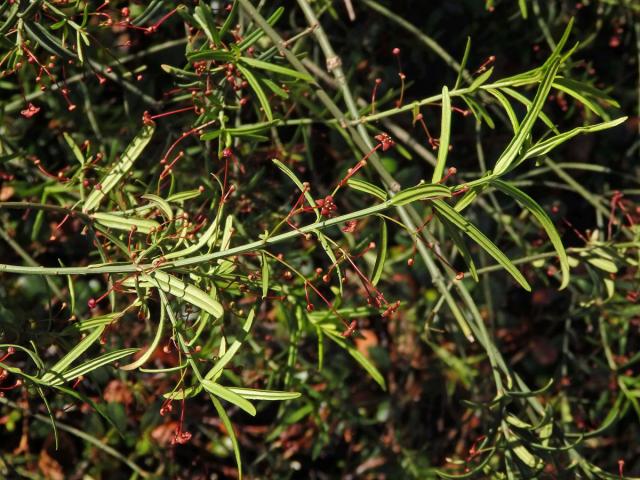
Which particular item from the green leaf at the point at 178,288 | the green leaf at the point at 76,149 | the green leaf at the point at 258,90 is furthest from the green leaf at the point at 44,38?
the green leaf at the point at 178,288

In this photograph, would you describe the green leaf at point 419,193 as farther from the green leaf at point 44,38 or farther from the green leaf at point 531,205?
the green leaf at point 44,38

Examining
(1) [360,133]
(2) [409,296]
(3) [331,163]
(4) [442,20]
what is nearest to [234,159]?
(1) [360,133]

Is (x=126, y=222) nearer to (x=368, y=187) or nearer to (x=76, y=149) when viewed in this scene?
(x=76, y=149)

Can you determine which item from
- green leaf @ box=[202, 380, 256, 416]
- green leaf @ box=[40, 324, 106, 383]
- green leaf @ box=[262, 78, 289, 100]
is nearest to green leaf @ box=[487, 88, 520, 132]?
green leaf @ box=[262, 78, 289, 100]

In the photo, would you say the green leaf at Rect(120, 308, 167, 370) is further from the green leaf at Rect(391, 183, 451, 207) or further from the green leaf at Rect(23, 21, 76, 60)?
the green leaf at Rect(23, 21, 76, 60)

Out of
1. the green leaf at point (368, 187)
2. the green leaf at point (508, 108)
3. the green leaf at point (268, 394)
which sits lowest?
the green leaf at point (268, 394)

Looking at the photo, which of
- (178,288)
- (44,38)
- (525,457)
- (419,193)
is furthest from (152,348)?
(525,457)
